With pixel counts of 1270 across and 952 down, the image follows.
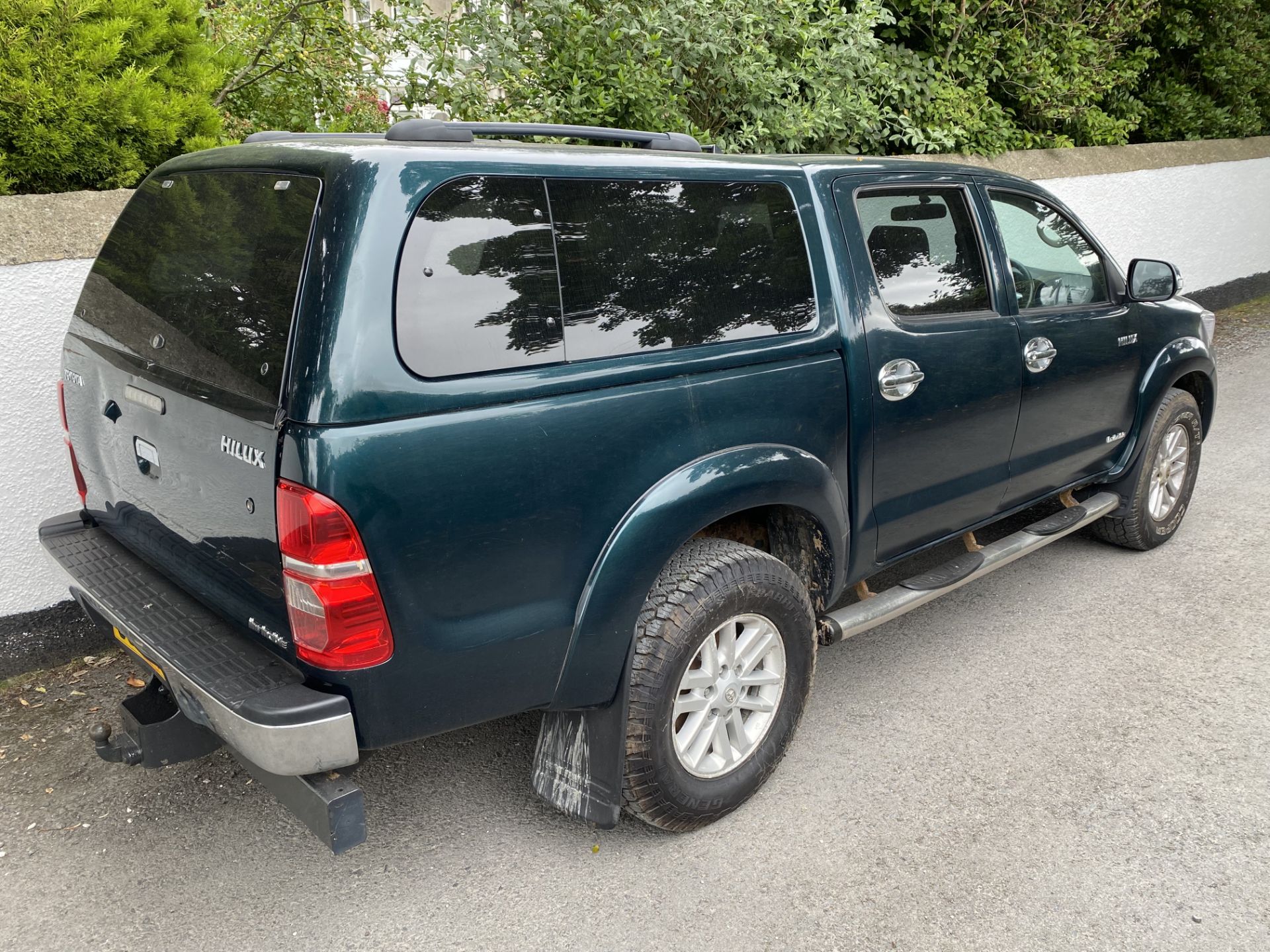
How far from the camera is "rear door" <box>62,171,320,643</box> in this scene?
2377mm

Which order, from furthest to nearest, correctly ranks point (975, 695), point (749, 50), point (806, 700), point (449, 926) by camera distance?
point (749, 50) → point (975, 695) → point (806, 700) → point (449, 926)

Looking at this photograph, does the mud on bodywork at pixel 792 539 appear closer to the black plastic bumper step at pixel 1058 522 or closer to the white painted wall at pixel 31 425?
the black plastic bumper step at pixel 1058 522

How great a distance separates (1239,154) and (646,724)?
10.9 metres

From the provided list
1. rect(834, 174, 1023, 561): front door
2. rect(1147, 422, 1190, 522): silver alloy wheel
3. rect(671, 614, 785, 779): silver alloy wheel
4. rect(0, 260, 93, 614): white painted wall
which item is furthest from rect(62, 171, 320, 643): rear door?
rect(1147, 422, 1190, 522): silver alloy wheel

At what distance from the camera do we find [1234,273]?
11.0 meters

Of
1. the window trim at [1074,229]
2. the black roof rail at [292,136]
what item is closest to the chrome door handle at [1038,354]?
the window trim at [1074,229]

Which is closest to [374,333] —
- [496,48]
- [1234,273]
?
[496,48]

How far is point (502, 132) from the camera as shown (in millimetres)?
3174

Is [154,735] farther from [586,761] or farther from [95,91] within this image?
[95,91]

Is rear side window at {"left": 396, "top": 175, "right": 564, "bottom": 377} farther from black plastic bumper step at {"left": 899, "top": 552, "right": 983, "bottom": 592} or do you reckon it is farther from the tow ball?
black plastic bumper step at {"left": 899, "top": 552, "right": 983, "bottom": 592}

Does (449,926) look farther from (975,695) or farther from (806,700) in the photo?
(975,695)

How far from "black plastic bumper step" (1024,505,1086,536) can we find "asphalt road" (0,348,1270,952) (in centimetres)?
52

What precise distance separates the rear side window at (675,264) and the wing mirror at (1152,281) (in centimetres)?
202

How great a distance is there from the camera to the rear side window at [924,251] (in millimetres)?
3504
